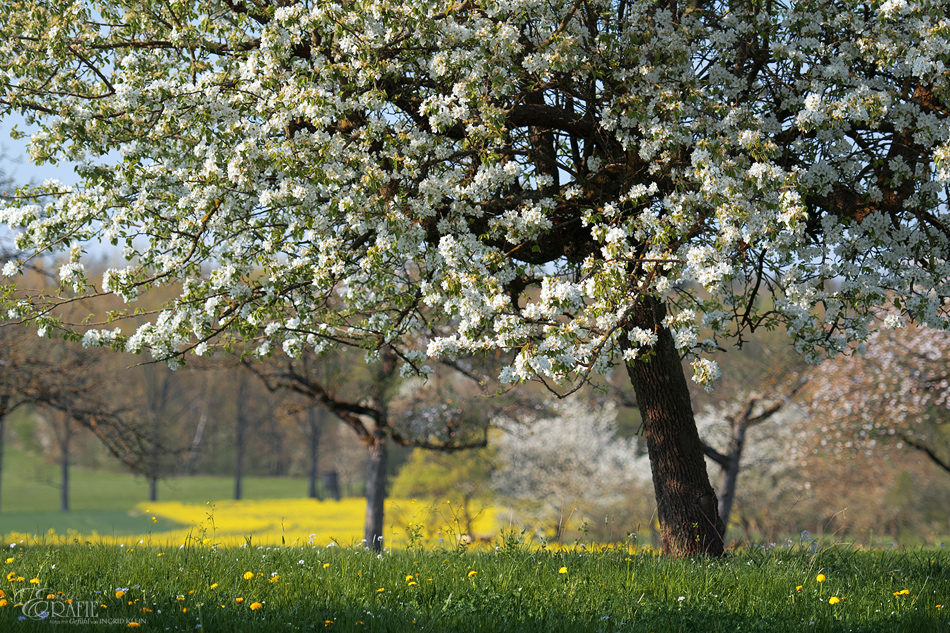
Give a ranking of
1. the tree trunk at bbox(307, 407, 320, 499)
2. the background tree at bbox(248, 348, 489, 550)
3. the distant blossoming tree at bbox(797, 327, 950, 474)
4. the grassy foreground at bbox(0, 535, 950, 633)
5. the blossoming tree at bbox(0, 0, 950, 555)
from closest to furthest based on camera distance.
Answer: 1. the grassy foreground at bbox(0, 535, 950, 633)
2. the blossoming tree at bbox(0, 0, 950, 555)
3. the background tree at bbox(248, 348, 489, 550)
4. the distant blossoming tree at bbox(797, 327, 950, 474)
5. the tree trunk at bbox(307, 407, 320, 499)

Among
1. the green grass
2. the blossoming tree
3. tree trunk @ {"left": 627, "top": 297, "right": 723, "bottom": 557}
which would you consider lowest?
the green grass

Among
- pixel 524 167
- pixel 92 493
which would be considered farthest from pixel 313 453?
pixel 524 167

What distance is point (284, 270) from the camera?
745 cm

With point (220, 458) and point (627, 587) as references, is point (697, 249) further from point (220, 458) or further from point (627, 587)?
point (220, 458)

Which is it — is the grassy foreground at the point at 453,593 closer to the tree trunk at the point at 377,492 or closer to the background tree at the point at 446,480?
the tree trunk at the point at 377,492

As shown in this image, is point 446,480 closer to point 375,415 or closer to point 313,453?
point 313,453

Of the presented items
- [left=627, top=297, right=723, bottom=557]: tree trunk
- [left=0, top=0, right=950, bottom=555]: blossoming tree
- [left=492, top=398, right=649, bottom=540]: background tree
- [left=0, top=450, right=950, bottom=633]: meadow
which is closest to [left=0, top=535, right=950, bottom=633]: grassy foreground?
[left=0, top=450, right=950, bottom=633]: meadow

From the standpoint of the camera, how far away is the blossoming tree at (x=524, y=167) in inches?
249

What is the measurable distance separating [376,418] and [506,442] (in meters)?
19.7

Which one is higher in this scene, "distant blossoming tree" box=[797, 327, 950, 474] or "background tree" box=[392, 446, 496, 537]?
"distant blossoming tree" box=[797, 327, 950, 474]

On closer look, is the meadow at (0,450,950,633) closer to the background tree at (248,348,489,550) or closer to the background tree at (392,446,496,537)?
the background tree at (248,348,489,550)

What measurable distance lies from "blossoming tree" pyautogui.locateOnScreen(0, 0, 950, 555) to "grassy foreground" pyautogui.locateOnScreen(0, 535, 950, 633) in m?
1.65

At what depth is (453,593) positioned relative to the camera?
17.4 feet

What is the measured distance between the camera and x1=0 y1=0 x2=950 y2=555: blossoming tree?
6.32 m
